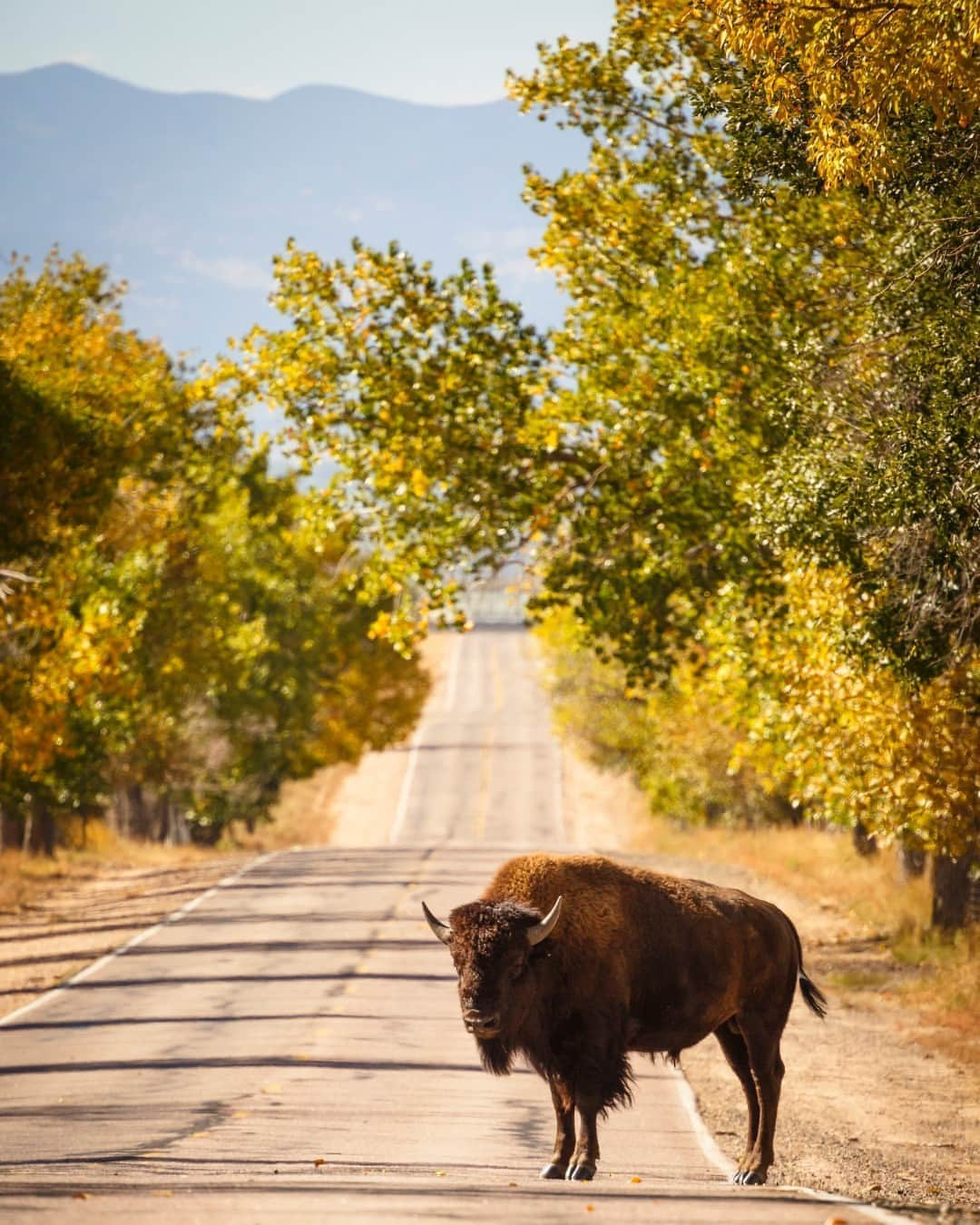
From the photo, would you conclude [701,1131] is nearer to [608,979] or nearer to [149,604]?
[608,979]

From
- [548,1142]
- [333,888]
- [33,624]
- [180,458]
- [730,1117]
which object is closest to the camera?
[548,1142]

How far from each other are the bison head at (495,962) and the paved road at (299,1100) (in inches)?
34.3

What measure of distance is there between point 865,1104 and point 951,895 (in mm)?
10602

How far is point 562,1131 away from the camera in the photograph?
10383 millimetres

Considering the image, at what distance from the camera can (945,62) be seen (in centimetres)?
1100

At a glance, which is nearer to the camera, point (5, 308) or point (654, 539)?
point (654, 539)

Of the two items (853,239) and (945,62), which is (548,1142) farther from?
(853,239)

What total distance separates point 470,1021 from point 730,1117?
5.76 metres

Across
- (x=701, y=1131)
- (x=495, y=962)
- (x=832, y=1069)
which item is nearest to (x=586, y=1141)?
(x=495, y=962)

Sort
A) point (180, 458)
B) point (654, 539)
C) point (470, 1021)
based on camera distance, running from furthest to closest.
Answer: point (180, 458)
point (654, 539)
point (470, 1021)

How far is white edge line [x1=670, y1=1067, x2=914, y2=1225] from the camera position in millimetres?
7664

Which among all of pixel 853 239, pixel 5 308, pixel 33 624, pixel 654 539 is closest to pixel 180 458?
pixel 5 308

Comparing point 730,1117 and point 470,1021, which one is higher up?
point 470,1021

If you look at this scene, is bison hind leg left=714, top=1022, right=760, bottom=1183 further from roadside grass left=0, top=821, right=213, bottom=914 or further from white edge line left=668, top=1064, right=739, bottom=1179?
roadside grass left=0, top=821, right=213, bottom=914
